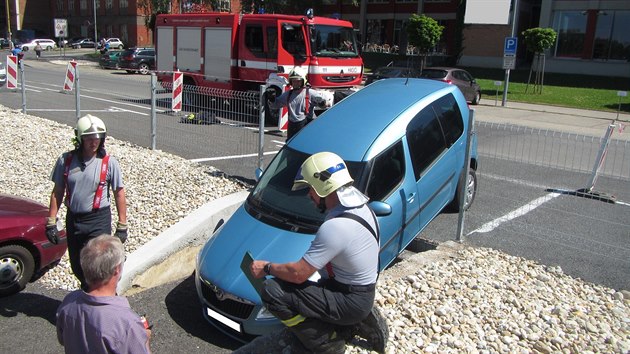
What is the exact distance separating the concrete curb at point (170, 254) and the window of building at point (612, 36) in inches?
1392

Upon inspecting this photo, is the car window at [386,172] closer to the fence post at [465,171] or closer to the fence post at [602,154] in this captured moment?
the fence post at [465,171]

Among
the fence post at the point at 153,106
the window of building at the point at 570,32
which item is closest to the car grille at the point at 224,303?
the fence post at the point at 153,106

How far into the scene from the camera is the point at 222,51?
1747 centimetres

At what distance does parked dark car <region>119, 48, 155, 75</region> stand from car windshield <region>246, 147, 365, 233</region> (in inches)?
1249

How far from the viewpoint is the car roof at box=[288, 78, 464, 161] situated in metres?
5.68

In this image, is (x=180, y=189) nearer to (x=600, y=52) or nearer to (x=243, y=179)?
(x=243, y=179)

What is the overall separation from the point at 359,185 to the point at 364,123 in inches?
36.1

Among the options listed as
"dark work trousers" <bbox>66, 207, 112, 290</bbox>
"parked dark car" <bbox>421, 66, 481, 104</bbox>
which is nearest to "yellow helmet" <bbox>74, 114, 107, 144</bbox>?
"dark work trousers" <bbox>66, 207, 112, 290</bbox>

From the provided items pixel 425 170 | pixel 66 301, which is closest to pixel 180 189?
pixel 425 170

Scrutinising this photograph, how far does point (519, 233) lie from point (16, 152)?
8936 mm

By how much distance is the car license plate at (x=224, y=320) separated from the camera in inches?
182

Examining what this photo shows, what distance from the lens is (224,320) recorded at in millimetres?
4688

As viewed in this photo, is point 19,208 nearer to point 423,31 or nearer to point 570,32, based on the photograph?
point 423,31

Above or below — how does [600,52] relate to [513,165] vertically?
above
